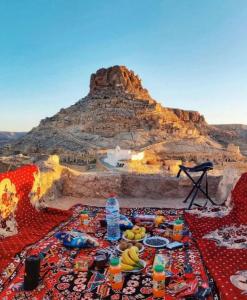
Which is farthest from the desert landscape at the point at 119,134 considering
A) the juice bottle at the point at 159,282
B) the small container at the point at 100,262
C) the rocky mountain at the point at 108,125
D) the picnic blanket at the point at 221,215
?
the juice bottle at the point at 159,282

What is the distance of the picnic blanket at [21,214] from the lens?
13.5ft

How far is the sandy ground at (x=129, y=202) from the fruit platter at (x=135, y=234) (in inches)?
88.2

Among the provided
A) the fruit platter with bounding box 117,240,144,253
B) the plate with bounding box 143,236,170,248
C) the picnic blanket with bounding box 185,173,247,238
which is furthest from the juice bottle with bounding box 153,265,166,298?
the picnic blanket with bounding box 185,173,247,238

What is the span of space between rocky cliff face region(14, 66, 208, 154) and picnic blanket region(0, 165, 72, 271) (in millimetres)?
43864

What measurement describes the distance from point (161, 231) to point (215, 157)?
4846cm

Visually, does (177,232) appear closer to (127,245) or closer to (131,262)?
(127,245)

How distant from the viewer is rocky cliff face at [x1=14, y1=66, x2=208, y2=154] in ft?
200

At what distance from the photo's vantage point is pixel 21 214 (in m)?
4.92

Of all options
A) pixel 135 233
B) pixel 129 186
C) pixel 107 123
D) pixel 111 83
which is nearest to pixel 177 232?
pixel 135 233

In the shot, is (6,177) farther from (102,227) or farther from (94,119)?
(94,119)

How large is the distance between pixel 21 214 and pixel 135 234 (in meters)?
1.91

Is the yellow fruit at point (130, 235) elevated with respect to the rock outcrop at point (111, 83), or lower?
lower

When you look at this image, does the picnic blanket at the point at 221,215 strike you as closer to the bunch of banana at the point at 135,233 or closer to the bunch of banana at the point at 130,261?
the bunch of banana at the point at 135,233

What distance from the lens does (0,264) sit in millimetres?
3385
